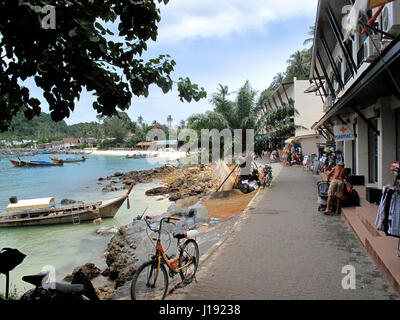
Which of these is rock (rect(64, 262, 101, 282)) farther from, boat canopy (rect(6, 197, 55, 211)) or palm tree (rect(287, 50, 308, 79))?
palm tree (rect(287, 50, 308, 79))

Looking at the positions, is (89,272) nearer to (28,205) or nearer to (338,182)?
(338,182)

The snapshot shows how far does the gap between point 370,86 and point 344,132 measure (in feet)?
21.4

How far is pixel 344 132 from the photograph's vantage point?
13.7 m

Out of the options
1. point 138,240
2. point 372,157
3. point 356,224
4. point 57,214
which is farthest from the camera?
point 57,214

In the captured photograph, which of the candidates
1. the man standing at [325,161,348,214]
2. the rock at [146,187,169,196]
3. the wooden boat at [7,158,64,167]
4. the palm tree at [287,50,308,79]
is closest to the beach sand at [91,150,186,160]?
the wooden boat at [7,158,64,167]

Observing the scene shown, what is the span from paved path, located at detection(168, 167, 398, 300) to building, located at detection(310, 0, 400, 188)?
3148 mm

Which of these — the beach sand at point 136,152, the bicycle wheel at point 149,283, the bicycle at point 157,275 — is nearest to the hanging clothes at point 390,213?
the bicycle at point 157,275

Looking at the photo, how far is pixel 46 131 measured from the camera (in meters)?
173

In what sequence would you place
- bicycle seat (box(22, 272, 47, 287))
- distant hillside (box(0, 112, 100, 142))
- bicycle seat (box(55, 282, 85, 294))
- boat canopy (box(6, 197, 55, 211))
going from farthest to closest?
distant hillside (box(0, 112, 100, 142)), boat canopy (box(6, 197, 55, 211)), bicycle seat (box(22, 272, 47, 287)), bicycle seat (box(55, 282, 85, 294))

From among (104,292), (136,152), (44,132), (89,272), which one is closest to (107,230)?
(89,272)

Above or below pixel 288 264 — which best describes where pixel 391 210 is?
above

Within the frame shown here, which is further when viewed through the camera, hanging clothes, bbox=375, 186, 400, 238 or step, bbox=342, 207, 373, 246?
step, bbox=342, 207, 373, 246

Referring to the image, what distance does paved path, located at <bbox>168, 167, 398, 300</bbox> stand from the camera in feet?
14.8
